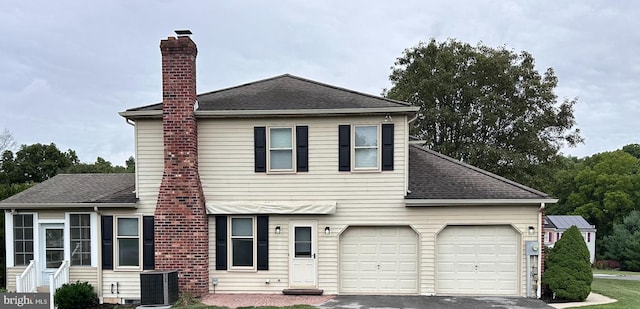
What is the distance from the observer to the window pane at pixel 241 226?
36.8 ft

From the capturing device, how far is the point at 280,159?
11188mm

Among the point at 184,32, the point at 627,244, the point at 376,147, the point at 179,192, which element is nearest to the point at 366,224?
the point at 376,147

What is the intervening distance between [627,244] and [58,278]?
1450 inches

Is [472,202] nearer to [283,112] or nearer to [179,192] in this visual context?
[283,112]

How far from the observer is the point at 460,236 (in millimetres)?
10969

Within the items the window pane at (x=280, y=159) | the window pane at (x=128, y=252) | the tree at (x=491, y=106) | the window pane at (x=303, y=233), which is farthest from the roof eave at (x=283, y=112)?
the tree at (x=491, y=106)

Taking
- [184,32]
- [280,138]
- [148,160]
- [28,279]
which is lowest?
[28,279]

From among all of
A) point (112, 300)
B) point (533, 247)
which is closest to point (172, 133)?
point (112, 300)

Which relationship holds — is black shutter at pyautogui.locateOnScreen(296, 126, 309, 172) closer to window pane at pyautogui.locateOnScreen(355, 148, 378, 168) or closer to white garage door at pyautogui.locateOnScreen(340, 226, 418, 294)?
window pane at pyautogui.locateOnScreen(355, 148, 378, 168)

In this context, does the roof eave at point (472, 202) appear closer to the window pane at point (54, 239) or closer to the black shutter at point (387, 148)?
the black shutter at point (387, 148)

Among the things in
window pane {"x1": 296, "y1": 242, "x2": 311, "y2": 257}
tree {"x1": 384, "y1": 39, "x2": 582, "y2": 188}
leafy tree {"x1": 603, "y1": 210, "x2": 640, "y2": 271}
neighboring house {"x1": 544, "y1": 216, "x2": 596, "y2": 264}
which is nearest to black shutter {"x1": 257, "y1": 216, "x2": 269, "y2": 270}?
window pane {"x1": 296, "y1": 242, "x2": 311, "y2": 257}

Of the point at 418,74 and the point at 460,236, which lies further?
the point at 418,74

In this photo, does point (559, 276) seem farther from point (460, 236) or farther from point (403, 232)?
point (403, 232)

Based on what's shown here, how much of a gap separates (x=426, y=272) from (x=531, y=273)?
2.70 meters
